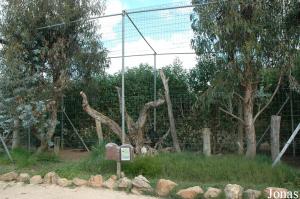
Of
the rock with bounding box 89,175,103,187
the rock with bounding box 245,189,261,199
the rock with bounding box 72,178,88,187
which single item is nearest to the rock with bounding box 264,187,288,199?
the rock with bounding box 245,189,261,199

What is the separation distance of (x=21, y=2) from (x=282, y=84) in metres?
6.37

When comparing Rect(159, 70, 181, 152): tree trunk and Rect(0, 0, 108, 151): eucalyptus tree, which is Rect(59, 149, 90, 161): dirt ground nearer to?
Rect(0, 0, 108, 151): eucalyptus tree

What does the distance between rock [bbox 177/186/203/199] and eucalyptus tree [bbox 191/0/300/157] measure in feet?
6.84

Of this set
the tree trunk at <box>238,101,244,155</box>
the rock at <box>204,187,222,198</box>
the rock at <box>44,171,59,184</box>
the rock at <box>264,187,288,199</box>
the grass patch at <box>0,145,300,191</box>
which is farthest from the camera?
the tree trunk at <box>238,101,244,155</box>

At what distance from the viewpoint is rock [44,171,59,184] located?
859 cm

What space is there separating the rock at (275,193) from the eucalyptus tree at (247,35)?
2073mm

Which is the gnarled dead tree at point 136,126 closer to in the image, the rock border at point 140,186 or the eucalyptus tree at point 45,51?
the eucalyptus tree at point 45,51

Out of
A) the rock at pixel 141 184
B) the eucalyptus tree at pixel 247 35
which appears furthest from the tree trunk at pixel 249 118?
the rock at pixel 141 184

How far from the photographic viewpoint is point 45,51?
36.0 feet

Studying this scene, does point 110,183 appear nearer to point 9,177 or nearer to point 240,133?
point 9,177

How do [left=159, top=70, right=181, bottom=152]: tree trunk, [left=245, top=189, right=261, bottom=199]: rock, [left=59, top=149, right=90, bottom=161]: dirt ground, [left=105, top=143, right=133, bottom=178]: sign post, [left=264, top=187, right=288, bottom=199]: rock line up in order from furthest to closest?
[left=59, top=149, right=90, bottom=161]: dirt ground < [left=159, top=70, right=181, bottom=152]: tree trunk < [left=105, top=143, right=133, bottom=178]: sign post < [left=245, top=189, right=261, bottom=199]: rock < [left=264, top=187, right=288, bottom=199]: rock

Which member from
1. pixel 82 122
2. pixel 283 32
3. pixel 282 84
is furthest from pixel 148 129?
pixel 283 32

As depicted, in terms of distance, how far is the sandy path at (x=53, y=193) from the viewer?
7590 millimetres

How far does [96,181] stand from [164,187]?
1.35 meters
